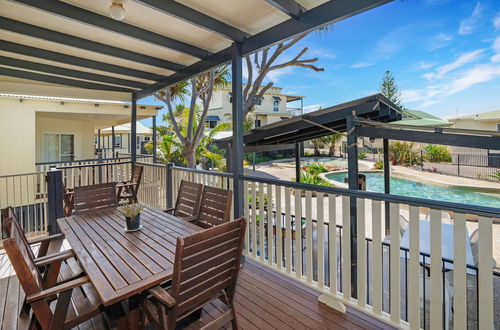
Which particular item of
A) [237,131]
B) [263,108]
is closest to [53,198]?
[237,131]

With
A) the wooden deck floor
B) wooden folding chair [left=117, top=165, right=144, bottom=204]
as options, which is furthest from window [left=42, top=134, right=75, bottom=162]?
the wooden deck floor

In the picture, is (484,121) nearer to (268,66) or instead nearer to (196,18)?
(268,66)

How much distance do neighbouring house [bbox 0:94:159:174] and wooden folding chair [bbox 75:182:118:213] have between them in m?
4.38

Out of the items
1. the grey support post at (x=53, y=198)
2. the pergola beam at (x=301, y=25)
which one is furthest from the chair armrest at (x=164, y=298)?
the grey support post at (x=53, y=198)

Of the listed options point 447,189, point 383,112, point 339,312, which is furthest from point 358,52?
point 339,312

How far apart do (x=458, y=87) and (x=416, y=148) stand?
19756 millimetres

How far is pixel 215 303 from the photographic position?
2531mm

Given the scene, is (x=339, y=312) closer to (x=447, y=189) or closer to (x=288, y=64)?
(x=288, y=64)

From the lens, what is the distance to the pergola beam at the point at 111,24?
258 cm

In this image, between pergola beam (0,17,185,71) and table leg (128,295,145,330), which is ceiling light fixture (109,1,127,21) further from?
table leg (128,295,145,330)

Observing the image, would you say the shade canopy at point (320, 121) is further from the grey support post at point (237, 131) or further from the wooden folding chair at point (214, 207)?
the wooden folding chair at point (214, 207)

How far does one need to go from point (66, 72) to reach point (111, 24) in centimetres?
236

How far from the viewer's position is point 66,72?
4656 millimetres

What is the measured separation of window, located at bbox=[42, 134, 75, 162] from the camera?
914 cm
